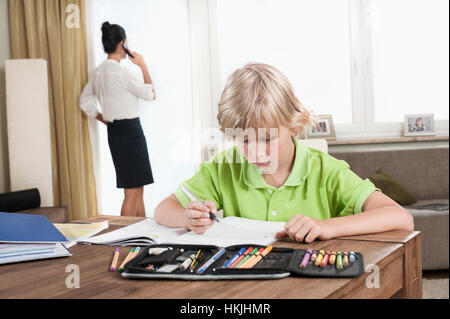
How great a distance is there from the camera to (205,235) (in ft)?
3.29

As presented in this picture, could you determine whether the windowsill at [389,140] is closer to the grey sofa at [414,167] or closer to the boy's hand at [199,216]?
the grey sofa at [414,167]

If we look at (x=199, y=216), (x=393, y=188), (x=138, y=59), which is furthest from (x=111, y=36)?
(x=199, y=216)

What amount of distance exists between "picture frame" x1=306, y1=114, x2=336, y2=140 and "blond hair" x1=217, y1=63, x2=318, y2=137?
252 centimetres

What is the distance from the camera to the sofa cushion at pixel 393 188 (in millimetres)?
3014

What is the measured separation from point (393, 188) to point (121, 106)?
74.8 inches

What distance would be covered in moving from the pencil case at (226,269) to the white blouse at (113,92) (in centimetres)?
266

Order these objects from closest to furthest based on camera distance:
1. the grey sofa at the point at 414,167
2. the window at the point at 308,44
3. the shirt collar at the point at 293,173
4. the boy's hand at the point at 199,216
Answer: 1. the boy's hand at the point at 199,216
2. the shirt collar at the point at 293,173
3. the grey sofa at the point at 414,167
4. the window at the point at 308,44

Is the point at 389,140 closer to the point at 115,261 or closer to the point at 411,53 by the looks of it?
the point at 411,53

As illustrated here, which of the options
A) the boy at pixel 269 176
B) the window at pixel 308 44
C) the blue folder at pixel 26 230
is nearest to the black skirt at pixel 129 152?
the window at pixel 308 44

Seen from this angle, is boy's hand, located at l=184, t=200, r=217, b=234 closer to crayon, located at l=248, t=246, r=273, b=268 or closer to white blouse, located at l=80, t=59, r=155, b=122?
crayon, located at l=248, t=246, r=273, b=268

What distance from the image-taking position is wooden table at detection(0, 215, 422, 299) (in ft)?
2.10

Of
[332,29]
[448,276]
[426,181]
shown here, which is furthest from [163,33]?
[448,276]

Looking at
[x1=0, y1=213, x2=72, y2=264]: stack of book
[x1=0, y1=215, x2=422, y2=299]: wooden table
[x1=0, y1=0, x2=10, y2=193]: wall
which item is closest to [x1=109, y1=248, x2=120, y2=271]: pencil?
[x1=0, y1=215, x2=422, y2=299]: wooden table

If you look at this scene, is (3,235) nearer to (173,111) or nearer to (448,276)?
(448,276)
